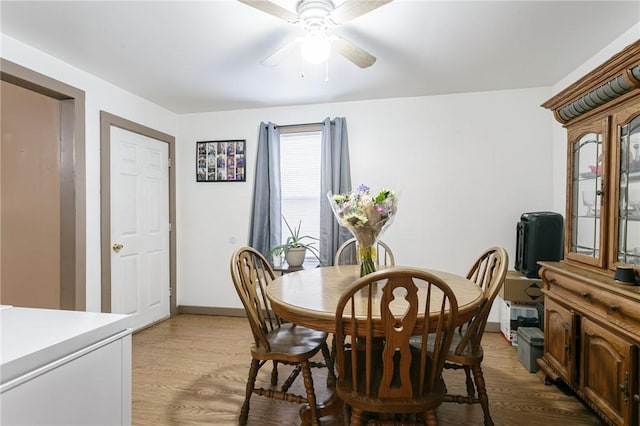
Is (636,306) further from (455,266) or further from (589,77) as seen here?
(455,266)

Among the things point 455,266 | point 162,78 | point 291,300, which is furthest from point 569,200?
point 162,78

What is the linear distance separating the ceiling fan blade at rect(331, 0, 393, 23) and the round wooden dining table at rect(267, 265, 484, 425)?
4.61 feet

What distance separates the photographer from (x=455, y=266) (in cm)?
350

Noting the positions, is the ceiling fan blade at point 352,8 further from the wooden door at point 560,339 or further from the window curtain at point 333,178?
the wooden door at point 560,339

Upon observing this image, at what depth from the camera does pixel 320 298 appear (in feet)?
5.64

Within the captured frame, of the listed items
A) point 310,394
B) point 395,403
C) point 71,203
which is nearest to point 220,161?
point 71,203

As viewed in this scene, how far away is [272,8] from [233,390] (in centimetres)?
230

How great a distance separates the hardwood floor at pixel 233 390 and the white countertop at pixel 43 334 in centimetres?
125

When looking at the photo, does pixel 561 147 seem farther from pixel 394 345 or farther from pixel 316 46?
pixel 394 345

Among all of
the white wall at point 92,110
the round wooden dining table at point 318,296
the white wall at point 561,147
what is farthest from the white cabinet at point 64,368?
the white wall at point 561,147

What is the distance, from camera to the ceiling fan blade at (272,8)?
63.9 inches

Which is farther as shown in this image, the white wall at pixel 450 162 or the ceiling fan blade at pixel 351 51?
the white wall at pixel 450 162

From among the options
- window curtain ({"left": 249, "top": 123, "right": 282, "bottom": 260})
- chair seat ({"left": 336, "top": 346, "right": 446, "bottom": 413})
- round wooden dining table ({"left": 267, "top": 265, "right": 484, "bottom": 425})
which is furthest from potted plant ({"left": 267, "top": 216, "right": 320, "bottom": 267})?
chair seat ({"left": 336, "top": 346, "right": 446, "bottom": 413})

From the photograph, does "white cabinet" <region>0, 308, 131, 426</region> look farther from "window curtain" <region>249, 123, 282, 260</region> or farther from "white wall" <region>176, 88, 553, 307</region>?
"white wall" <region>176, 88, 553, 307</region>
